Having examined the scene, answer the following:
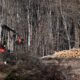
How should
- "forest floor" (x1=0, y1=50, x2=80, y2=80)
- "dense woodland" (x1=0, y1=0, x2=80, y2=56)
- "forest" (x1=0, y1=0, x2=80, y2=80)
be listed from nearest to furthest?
"forest floor" (x1=0, y1=50, x2=80, y2=80) < "forest" (x1=0, y1=0, x2=80, y2=80) < "dense woodland" (x1=0, y1=0, x2=80, y2=56)

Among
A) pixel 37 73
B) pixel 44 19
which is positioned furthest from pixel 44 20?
pixel 37 73

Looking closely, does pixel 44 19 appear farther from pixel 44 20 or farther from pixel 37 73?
pixel 37 73

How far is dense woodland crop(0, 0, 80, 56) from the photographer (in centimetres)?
2786

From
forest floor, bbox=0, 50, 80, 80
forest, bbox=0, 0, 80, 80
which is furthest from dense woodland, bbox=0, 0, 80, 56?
forest floor, bbox=0, 50, 80, 80

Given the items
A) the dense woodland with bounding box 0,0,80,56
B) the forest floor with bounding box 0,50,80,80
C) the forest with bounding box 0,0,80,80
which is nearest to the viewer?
the forest floor with bounding box 0,50,80,80

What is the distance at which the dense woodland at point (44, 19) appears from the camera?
27.9m

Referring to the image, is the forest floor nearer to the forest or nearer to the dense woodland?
the forest

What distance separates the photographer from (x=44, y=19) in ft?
93.0

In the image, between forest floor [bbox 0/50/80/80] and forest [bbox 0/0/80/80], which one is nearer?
forest floor [bbox 0/50/80/80]

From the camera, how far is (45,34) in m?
27.4

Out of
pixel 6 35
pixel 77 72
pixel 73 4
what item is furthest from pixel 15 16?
pixel 77 72

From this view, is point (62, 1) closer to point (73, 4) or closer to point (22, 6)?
point (73, 4)

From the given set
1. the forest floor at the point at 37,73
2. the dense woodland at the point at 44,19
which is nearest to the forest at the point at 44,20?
the dense woodland at the point at 44,19

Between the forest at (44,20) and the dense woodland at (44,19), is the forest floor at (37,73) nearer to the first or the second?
the forest at (44,20)
